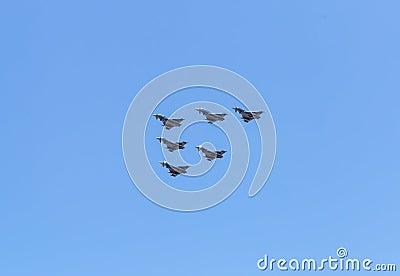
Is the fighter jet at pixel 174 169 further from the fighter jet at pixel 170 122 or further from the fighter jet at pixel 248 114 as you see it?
the fighter jet at pixel 248 114

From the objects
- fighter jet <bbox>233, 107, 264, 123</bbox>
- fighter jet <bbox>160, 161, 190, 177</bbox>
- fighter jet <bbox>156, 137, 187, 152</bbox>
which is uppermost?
fighter jet <bbox>233, 107, 264, 123</bbox>

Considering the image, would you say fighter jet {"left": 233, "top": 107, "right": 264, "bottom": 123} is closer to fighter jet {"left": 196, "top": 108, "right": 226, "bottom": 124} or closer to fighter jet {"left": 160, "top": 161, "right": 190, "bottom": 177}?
fighter jet {"left": 196, "top": 108, "right": 226, "bottom": 124}

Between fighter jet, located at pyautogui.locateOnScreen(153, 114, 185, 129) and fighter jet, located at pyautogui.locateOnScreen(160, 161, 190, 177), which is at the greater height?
fighter jet, located at pyautogui.locateOnScreen(153, 114, 185, 129)

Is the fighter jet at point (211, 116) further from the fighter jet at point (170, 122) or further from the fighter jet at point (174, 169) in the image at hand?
the fighter jet at point (174, 169)

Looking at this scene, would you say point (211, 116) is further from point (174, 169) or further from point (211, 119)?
point (174, 169)

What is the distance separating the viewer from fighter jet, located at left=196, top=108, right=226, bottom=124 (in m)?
12.6

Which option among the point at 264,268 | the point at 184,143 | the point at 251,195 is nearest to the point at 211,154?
the point at 184,143

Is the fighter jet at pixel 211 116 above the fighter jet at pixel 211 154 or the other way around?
above

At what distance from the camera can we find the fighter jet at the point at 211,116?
1255cm

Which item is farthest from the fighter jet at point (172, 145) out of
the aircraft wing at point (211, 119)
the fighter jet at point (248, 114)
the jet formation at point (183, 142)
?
the fighter jet at point (248, 114)

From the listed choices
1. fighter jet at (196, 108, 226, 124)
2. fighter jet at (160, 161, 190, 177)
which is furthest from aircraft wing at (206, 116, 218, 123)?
fighter jet at (160, 161, 190, 177)

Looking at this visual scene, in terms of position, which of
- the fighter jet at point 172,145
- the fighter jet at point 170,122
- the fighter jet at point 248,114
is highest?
the fighter jet at point 248,114

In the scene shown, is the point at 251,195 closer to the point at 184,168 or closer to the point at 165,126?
the point at 184,168

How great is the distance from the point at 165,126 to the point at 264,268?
4552 mm
